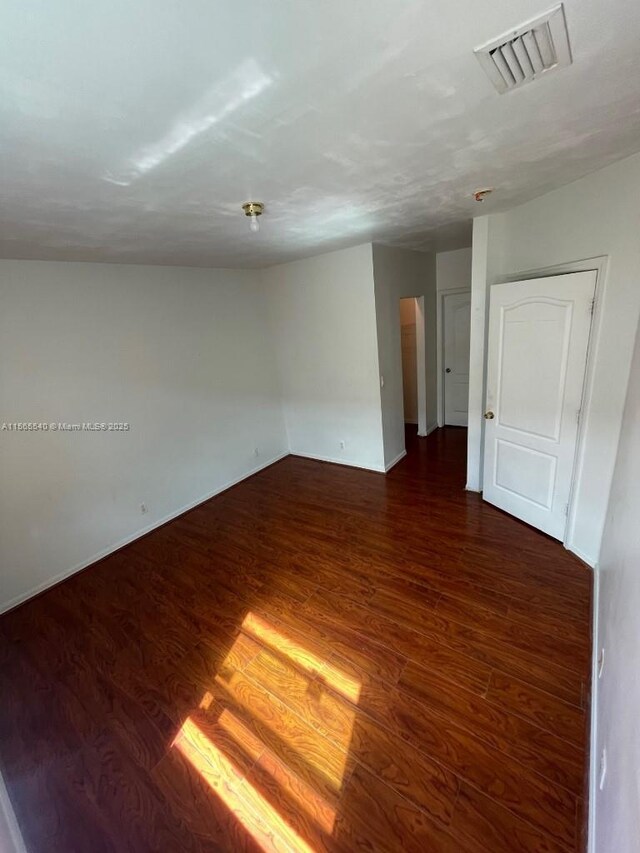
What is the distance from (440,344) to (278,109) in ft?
14.7

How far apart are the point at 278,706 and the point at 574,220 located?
3.29 meters

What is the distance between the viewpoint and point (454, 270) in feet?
15.1

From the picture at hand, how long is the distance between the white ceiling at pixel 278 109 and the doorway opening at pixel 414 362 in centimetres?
268

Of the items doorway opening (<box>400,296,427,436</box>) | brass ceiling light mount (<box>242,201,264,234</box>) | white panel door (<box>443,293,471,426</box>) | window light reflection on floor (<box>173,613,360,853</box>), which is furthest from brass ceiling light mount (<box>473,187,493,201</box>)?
window light reflection on floor (<box>173,613,360,853</box>)

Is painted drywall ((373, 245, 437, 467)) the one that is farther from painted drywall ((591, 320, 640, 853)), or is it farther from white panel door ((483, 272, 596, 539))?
painted drywall ((591, 320, 640, 853))

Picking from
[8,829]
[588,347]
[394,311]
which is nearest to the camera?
[8,829]

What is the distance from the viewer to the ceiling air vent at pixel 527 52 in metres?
0.85

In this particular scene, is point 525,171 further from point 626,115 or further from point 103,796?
point 103,796

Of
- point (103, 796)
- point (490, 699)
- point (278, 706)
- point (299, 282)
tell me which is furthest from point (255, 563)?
point (299, 282)

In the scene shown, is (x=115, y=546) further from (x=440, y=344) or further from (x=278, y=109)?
(x=440, y=344)

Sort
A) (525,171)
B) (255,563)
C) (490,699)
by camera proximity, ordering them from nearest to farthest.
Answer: (490,699)
(525,171)
(255,563)

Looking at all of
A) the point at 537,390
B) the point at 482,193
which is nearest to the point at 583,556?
the point at 537,390

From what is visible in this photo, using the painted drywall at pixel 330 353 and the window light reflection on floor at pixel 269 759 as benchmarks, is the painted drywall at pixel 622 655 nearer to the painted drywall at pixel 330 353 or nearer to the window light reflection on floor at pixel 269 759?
the window light reflection on floor at pixel 269 759

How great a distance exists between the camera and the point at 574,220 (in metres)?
2.13
